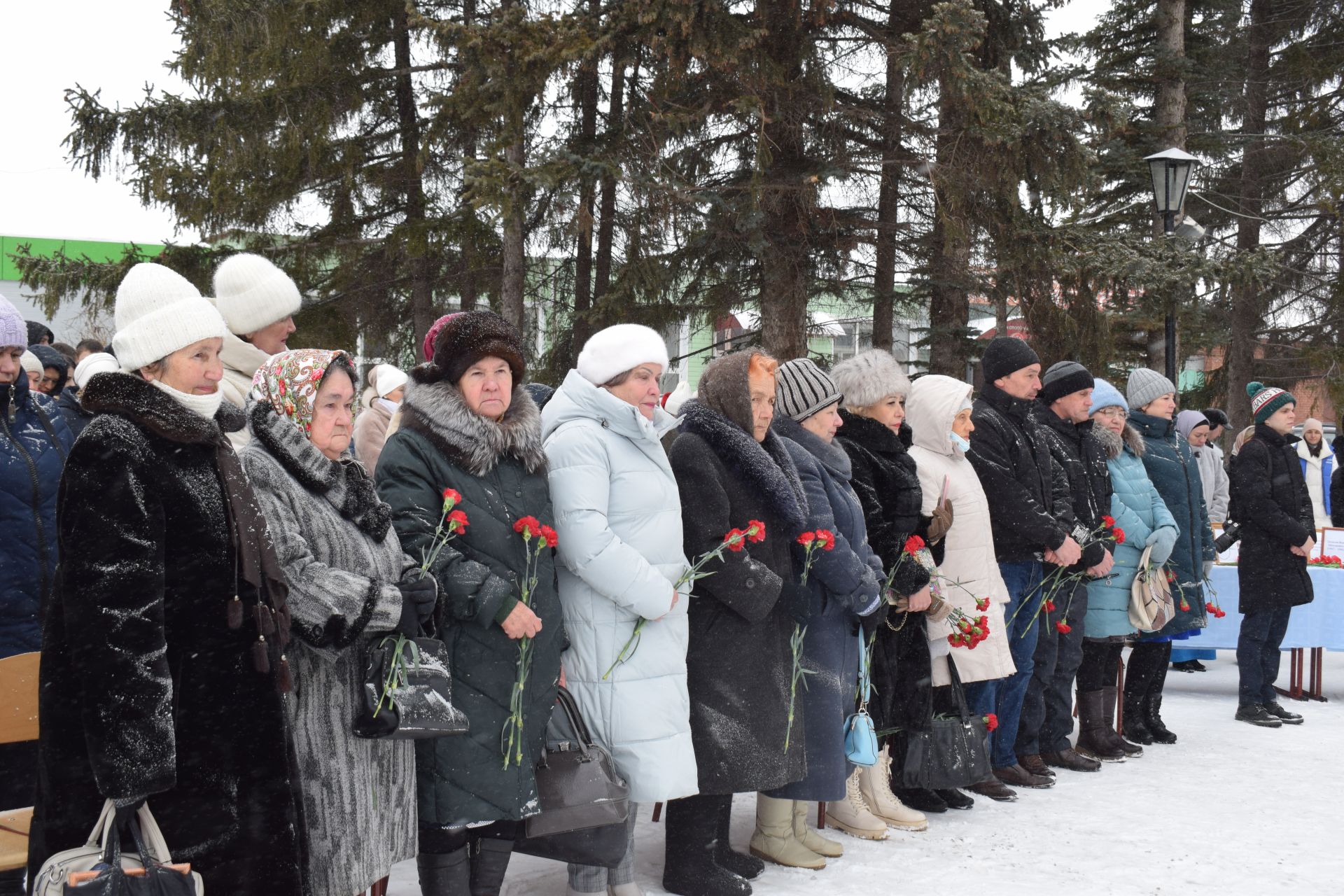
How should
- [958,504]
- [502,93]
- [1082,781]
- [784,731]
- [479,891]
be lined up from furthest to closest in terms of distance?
[502,93]
[1082,781]
[958,504]
[784,731]
[479,891]

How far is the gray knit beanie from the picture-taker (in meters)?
7.74

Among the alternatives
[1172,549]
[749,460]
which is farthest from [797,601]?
[1172,549]

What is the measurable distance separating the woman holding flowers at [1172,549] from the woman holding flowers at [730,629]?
3.67 metres

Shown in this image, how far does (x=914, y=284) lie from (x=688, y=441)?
937cm

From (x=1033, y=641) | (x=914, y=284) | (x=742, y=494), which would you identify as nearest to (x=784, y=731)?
(x=742, y=494)

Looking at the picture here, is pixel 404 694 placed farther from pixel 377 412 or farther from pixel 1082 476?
pixel 1082 476

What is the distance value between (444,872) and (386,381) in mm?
3233

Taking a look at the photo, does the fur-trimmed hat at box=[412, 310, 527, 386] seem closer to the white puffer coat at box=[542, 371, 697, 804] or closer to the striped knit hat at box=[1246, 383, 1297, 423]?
the white puffer coat at box=[542, 371, 697, 804]

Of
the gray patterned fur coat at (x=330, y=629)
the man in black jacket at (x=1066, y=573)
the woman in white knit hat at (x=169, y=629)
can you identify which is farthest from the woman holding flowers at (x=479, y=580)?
the man in black jacket at (x=1066, y=573)

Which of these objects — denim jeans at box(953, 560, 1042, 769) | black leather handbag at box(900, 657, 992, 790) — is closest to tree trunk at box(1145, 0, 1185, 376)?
denim jeans at box(953, 560, 1042, 769)

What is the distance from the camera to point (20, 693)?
3273 millimetres

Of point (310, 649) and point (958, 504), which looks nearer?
point (310, 649)

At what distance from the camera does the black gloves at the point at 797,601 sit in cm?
475

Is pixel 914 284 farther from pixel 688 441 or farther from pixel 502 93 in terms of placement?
pixel 688 441
